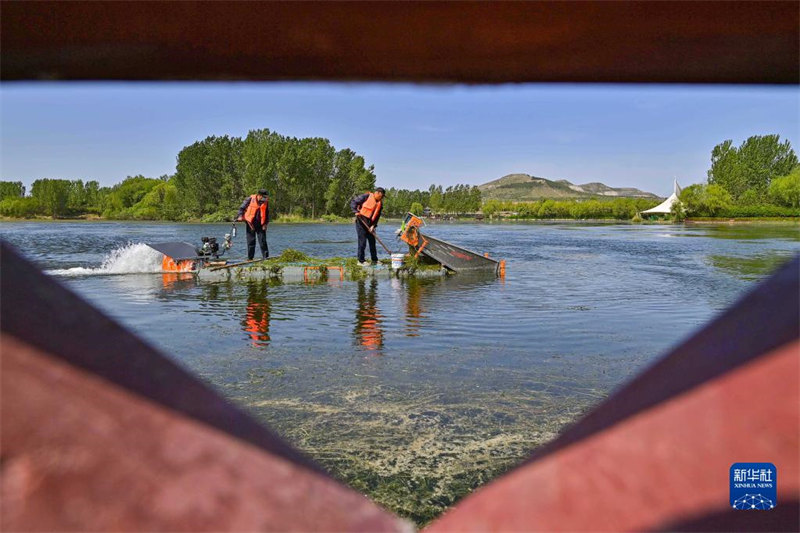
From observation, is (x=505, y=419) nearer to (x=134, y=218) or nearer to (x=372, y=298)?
(x=372, y=298)

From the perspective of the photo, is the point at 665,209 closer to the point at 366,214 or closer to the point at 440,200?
the point at 440,200

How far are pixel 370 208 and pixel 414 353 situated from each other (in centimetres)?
893

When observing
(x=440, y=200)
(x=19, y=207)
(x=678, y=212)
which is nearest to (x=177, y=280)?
(x=678, y=212)

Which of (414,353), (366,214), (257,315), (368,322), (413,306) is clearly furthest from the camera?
(366,214)

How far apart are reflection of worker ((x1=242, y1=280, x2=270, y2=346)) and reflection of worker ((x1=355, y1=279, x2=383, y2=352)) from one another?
1372mm

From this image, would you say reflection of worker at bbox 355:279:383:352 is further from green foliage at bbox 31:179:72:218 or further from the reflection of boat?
green foliage at bbox 31:179:72:218

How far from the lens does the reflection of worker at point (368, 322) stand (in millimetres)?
7367

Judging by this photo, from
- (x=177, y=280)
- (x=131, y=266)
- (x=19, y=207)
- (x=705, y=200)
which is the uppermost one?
(x=705, y=200)

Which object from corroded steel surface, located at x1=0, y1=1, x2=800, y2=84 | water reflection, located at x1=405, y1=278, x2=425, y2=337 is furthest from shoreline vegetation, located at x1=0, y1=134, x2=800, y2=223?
corroded steel surface, located at x1=0, y1=1, x2=800, y2=84

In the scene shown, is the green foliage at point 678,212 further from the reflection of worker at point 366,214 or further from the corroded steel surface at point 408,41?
the corroded steel surface at point 408,41

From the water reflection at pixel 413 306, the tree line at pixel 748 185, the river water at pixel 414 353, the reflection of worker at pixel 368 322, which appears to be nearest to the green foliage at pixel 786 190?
the tree line at pixel 748 185

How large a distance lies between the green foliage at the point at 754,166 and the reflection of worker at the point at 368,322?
101 metres

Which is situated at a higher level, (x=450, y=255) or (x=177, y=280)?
(x=450, y=255)

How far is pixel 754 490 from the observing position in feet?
1.77
